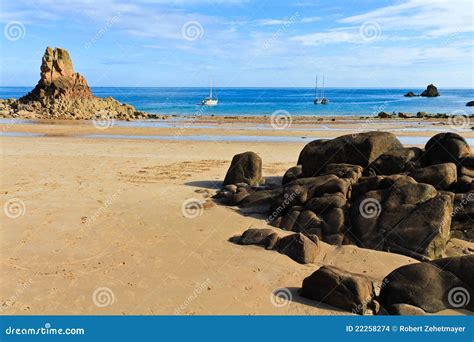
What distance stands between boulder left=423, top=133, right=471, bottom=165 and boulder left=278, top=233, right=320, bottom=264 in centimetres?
663

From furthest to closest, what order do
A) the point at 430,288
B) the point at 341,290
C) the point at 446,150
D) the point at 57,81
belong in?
the point at 57,81 → the point at 446,150 → the point at 430,288 → the point at 341,290

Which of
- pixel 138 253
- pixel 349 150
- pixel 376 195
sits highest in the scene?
pixel 349 150

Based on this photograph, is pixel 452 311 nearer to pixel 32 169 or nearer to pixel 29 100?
pixel 32 169

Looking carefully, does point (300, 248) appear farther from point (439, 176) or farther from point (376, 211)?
point (439, 176)

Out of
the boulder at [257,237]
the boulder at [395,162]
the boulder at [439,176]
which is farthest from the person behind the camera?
the boulder at [395,162]

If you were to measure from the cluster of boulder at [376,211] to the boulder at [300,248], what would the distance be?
24 mm

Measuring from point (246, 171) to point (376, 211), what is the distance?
6.79 metres

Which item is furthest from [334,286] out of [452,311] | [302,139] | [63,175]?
[302,139]

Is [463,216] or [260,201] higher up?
[463,216]

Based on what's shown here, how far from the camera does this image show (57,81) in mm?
73188

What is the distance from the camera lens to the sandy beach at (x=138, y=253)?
30.7 feet

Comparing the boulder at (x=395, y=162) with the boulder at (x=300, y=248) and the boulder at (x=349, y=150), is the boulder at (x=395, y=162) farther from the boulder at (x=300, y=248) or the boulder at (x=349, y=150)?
the boulder at (x=300, y=248)

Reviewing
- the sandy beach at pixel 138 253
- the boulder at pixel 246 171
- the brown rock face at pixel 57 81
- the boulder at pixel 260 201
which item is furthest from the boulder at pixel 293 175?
the brown rock face at pixel 57 81

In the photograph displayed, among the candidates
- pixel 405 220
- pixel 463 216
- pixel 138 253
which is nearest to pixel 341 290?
pixel 405 220
